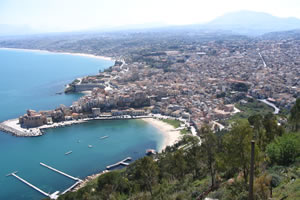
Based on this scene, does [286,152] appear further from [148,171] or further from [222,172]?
[148,171]

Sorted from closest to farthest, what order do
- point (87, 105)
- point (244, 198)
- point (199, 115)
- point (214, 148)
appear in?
point (244, 198)
point (214, 148)
point (199, 115)
point (87, 105)

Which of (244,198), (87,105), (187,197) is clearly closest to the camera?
(244,198)

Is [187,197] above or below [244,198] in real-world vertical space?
below

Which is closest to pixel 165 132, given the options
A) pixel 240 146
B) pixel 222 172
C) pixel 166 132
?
pixel 166 132

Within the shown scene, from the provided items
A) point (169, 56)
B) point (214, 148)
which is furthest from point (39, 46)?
point (214, 148)

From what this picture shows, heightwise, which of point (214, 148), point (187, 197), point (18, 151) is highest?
point (214, 148)

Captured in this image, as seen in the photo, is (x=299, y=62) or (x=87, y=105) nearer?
(x=87, y=105)

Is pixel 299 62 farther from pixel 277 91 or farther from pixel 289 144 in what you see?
pixel 289 144

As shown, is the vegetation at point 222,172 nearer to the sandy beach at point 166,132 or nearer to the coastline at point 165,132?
the coastline at point 165,132
